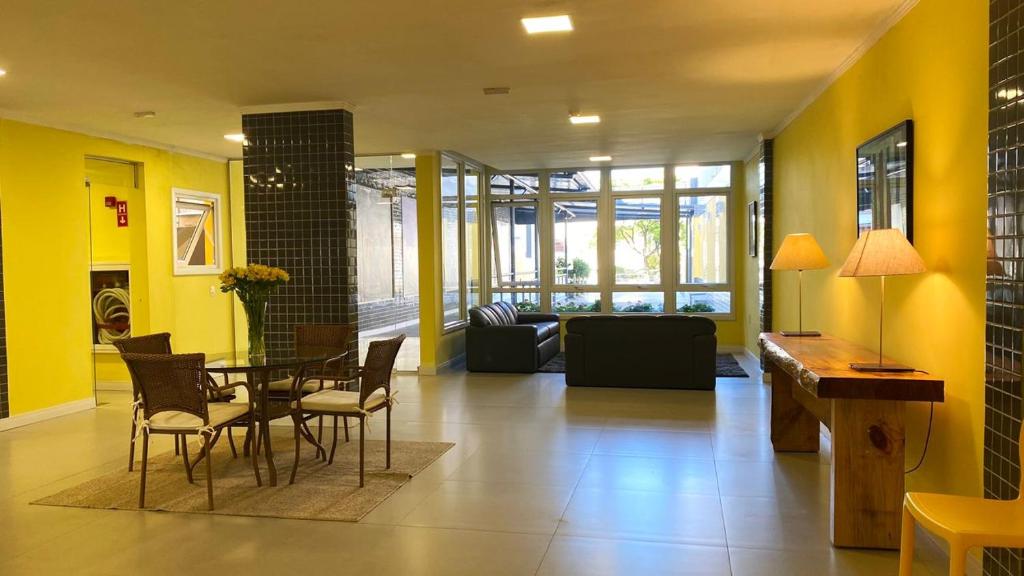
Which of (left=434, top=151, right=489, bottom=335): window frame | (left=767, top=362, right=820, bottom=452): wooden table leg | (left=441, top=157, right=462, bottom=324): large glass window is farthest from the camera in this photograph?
(left=441, top=157, right=462, bottom=324): large glass window

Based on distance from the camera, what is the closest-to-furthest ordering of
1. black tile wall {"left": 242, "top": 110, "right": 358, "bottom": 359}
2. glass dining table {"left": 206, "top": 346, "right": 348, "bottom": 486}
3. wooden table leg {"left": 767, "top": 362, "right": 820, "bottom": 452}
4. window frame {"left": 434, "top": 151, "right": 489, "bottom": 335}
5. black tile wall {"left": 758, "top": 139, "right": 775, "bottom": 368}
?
glass dining table {"left": 206, "top": 346, "right": 348, "bottom": 486}, wooden table leg {"left": 767, "top": 362, "right": 820, "bottom": 452}, black tile wall {"left": 242, "top": 110, "right": 358, "bottom": 359}, black tile wall {"left": 758, "top": 139, "right": 775, "bottom": 368}, window frame {"left": 434, "top": 151, "right": 489, "bottom": 335}

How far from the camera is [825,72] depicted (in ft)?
16.8

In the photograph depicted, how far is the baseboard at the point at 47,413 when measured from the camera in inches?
237

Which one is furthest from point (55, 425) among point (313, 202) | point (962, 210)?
point (962, 210)

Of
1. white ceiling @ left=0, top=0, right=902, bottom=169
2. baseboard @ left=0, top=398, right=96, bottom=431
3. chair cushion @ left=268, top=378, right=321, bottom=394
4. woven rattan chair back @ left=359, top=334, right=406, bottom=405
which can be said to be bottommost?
baseboard @ left=0, top=398, right=96, bottom=431

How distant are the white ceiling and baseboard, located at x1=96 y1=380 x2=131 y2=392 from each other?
108 inches

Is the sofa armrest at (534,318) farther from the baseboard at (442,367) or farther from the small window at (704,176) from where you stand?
the small window at (704,176)

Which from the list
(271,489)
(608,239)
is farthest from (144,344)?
(608,239)

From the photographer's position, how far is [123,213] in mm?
7723

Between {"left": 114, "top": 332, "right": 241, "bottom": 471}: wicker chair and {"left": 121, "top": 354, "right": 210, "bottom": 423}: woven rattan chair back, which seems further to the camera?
{"left": 114, "top": 332, "right": 241, "bottom": 471}: wicker chair

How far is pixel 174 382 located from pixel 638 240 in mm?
7832

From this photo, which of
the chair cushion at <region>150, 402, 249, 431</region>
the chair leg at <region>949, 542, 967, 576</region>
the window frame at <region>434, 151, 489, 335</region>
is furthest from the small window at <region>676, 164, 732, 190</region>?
the chair leg at <region>949, 542, 967, 576</region>

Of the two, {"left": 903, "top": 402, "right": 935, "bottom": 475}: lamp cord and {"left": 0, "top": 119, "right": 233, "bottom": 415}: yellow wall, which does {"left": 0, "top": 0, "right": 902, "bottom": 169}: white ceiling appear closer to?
{"left": 0, "top": 119, "right": 233, "bottom": 415}: yellow wall

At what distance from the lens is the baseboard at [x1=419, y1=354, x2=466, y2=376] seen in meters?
8.55
